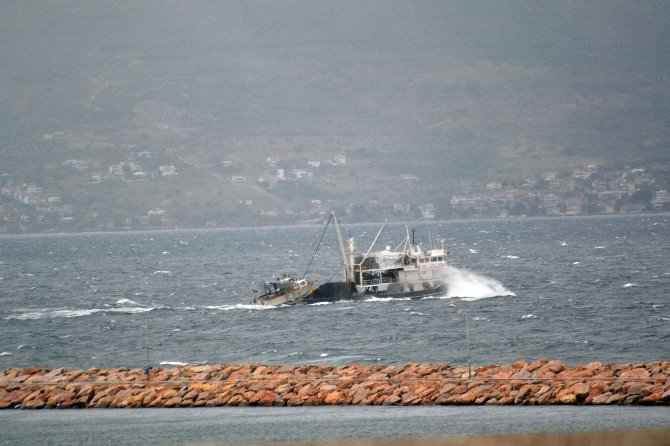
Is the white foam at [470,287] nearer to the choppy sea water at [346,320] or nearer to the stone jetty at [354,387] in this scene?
the choppy sea water at [346,320]

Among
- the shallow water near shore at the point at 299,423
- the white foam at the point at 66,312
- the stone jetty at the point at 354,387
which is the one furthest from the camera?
the white foam at the point at 66,312

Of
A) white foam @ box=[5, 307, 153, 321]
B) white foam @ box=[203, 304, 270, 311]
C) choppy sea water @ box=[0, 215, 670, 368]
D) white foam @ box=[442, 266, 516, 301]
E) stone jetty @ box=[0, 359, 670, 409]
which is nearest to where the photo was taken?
stone jetty @ box=[0, 359, 670, 409]

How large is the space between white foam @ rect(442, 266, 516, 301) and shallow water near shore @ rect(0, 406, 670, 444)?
59.3 meters

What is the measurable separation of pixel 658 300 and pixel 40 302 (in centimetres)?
6055

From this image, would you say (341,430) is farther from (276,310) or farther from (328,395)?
(276,310)

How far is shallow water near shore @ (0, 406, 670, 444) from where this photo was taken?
36.1m

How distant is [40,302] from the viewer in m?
110

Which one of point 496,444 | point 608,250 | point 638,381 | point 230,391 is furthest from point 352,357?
point 608,250

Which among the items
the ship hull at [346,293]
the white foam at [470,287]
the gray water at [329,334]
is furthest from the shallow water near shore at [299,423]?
the white foam at [470,287]

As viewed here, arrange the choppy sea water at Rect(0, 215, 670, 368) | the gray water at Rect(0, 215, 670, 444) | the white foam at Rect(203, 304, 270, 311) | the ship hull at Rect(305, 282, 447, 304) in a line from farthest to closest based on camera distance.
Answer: the ship hull at Rect(305, 282, 447, 304) → the white foam at Rect(203, 304, 270, 311) → the choppy sea water at Rect(0, 215, 670, 368) → the gray water at Rect(0, 215, 670, 444)

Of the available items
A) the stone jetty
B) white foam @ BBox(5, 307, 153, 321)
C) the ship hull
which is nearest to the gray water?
white foam @ BBox(5, 307, 153, 321)

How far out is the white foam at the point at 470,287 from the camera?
101000mm

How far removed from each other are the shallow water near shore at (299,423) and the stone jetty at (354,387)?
2.30 ft

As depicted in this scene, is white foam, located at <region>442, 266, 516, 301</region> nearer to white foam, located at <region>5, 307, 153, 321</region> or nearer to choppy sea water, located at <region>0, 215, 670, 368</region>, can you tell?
choppy sea water, located at <region>0, 215, 670, 368</region>
